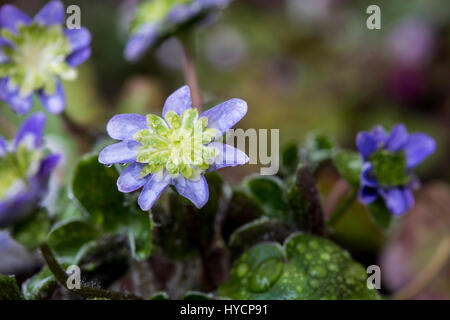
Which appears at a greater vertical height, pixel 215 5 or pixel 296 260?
pixel 215 5

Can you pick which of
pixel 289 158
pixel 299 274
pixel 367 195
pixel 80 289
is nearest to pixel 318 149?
pixel 289 158

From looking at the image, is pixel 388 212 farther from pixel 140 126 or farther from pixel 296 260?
pixel 140 126

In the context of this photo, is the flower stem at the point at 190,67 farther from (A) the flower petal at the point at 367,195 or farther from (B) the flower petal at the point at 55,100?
(A) the flower petal at the point at 367,195

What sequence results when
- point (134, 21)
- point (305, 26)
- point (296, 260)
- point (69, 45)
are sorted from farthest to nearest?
1. point (305, 26)
2. point (134, 21)
3. point (69, 45)
4. point (296, 260)

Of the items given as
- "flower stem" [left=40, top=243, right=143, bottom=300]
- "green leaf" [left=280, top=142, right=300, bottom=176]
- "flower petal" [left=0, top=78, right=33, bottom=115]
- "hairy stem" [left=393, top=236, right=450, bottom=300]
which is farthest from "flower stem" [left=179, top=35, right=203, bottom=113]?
"hairy stem" [left=393, top=236, right=450, bottom=300]

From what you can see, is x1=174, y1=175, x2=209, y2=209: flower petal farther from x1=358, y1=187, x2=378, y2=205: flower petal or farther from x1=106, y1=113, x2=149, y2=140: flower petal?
x1=358, y1=187, x2=378, y2=205: flower petal

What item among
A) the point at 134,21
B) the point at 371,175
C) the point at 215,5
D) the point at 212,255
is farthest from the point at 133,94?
the point at 371,175

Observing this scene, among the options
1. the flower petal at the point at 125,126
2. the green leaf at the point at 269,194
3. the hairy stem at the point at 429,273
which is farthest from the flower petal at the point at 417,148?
the flower petal at the point at 125,126
